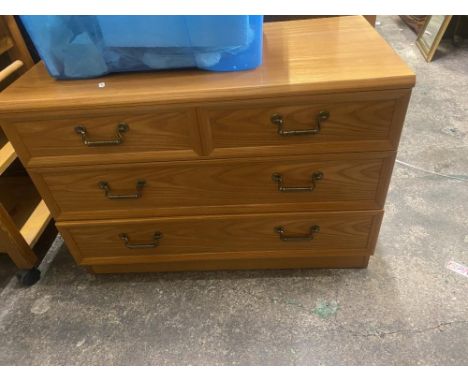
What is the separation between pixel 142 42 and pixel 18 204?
35.9 inches

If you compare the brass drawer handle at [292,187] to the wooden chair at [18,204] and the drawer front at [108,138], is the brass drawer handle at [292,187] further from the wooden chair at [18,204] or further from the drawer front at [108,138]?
the wooden chair at [18,204]

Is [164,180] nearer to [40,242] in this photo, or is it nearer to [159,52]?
[159,52]

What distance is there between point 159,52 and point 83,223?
55cm

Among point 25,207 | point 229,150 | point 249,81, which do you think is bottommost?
point 25,207

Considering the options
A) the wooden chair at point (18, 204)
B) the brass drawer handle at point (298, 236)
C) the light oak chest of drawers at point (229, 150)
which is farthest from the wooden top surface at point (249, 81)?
the brass drawer handle at point (298, 236)

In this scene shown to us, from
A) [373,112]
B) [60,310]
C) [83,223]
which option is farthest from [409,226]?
[60,310]

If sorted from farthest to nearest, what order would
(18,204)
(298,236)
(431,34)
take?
1. (431,34)
2. (18,204)
3. (298,236)

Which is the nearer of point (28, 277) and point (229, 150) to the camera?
point (229, 150)

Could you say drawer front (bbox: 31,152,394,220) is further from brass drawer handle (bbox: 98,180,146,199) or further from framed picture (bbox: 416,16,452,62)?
framed picture (bbox: 416,16,452,62)

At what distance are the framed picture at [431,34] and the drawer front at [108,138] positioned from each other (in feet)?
8.04

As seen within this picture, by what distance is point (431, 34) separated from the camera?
258cm

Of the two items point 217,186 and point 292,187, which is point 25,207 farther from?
point 292,187

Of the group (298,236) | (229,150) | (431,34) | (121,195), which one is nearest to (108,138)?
(121,195)

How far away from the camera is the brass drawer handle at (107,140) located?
0.79 metres
